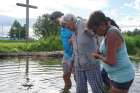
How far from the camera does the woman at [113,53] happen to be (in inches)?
212

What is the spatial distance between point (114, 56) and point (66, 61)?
3743 mm

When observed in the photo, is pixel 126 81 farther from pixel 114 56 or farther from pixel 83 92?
pixel 83 92

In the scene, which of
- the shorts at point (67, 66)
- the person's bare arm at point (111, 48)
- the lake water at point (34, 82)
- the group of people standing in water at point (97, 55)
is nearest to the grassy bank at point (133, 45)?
the lake water at point (34, 82)

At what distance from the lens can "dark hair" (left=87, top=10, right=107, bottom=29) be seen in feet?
17.7

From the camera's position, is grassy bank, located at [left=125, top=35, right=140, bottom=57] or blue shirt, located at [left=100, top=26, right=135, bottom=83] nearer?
blue shirt, located at [left=100, top=26, right=135, bottom=83]

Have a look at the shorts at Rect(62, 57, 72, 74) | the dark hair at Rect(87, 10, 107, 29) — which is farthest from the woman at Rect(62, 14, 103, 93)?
the shorts at Rect(62, 57, 72, 74)

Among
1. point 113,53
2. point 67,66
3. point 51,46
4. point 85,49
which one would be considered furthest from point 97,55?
point 51,46

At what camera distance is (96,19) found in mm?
5406

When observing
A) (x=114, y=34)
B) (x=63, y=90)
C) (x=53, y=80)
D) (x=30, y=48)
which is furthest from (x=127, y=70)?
(x=30, y=48)

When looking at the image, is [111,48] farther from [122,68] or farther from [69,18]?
[69,18]

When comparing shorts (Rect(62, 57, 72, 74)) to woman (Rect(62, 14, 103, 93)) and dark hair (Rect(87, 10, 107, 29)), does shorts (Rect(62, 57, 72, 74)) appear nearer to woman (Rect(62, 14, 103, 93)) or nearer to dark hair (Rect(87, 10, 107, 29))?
woman (Rect(62, 14, 103, 93))

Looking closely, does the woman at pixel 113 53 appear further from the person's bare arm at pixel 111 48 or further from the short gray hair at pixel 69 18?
the short gray hair at pixel 69 18

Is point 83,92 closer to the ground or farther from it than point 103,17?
closer to the ground

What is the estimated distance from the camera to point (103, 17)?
544 centimetres
